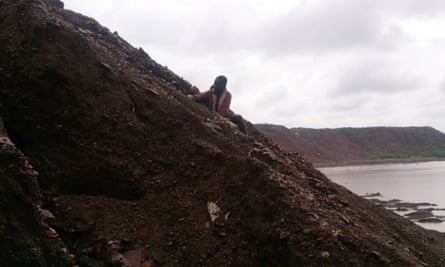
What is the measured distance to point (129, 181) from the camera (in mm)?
5121

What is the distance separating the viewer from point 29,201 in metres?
3.34

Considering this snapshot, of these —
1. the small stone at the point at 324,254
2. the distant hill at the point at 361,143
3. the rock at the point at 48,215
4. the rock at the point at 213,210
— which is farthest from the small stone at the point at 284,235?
the distant hill at the point at 361,143

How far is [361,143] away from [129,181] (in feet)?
266

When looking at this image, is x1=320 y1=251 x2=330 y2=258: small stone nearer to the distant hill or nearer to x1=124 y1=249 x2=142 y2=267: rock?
x1=124 y1=249 x2=142 y2=267: rock

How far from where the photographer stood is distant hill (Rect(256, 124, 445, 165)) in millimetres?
69000

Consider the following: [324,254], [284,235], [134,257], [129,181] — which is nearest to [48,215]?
[134,257]

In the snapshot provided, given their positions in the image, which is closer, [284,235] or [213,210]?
[284,235]

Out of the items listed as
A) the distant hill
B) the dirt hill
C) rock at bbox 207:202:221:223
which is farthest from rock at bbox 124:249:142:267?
the distant hill

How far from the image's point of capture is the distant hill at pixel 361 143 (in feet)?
226

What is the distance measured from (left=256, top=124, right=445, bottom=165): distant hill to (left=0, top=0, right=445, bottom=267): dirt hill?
191 feet

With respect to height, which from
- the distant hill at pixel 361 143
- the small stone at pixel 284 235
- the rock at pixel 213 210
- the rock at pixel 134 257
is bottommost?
the rock at pixel 134 257

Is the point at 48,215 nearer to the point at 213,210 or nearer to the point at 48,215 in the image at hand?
the point at 48,215

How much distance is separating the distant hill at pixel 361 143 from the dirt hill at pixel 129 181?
58.2 meters

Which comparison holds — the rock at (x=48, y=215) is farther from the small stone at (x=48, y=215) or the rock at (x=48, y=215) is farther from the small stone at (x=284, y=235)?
the small stone at (x=284, y=235)
